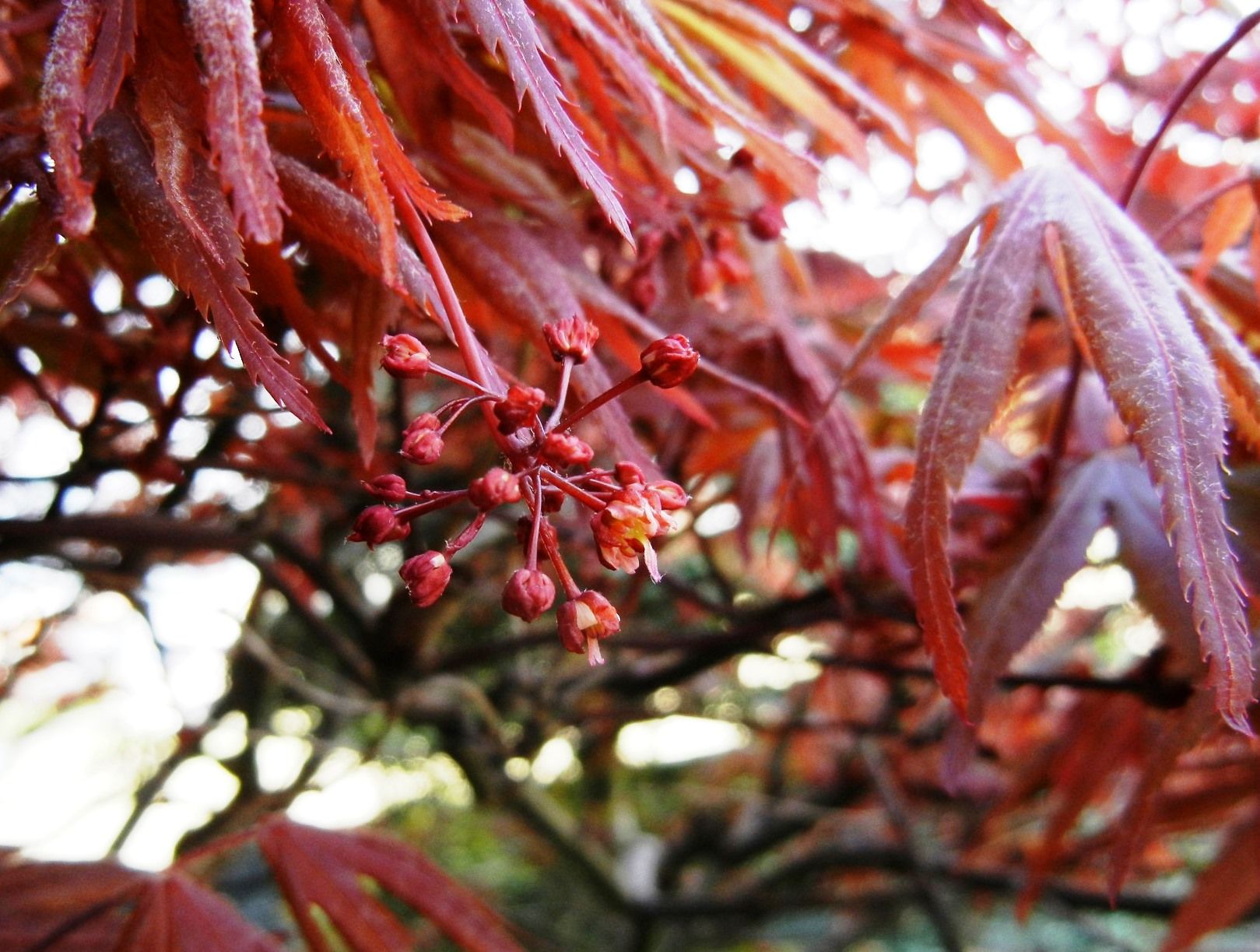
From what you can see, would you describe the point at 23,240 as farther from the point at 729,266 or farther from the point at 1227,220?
the point at 1227,220

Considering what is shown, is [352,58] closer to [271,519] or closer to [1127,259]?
[1127,259]

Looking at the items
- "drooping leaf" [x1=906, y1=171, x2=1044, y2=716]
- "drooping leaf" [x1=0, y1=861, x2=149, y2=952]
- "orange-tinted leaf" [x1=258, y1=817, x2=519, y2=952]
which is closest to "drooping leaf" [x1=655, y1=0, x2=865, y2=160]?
"drooping leaf" [x1=906, y1=171, x2=1044, y2=716]

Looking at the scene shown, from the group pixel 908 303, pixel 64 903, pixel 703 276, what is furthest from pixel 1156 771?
pixel 64 903

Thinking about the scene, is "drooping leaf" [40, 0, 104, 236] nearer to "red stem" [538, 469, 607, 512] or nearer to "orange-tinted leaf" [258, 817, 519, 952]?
"red stem" [538, 469, 607, 512]

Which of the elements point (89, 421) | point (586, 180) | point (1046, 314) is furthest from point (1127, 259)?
point (89, 421)

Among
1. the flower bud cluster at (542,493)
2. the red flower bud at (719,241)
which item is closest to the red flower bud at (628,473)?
the flower bud cluster at (542,493)

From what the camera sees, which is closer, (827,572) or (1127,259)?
(1127,259)

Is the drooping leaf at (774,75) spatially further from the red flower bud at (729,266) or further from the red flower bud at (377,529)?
the red flower bud at (377,529)
